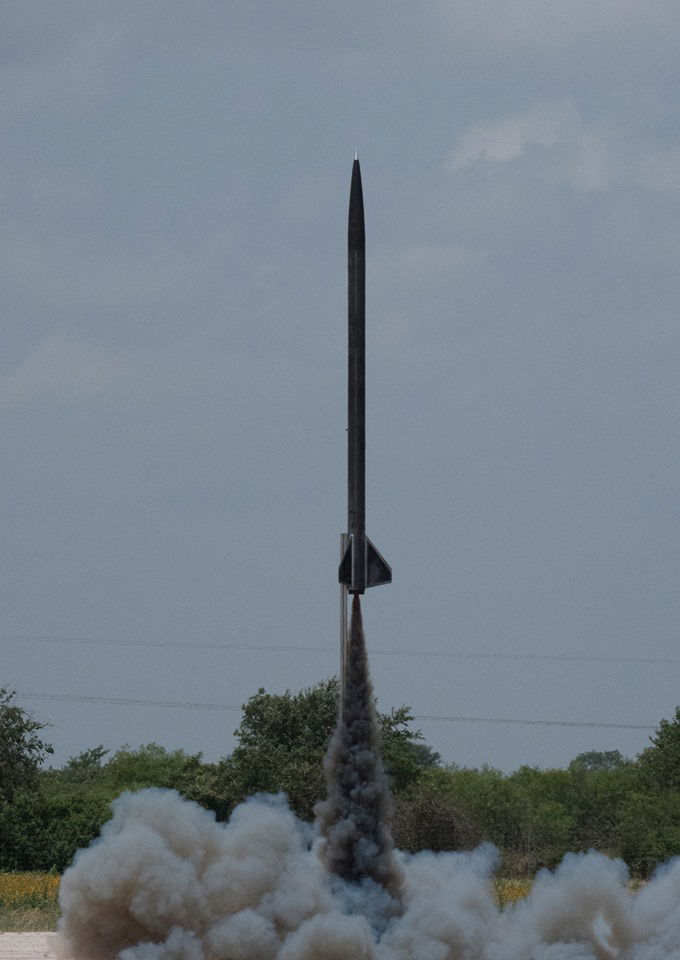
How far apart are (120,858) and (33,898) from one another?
1182cm

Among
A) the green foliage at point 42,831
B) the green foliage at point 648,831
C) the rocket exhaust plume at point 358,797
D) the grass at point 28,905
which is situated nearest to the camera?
the rocket exhaust plume at point 358,797

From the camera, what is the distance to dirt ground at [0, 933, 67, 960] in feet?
90.8

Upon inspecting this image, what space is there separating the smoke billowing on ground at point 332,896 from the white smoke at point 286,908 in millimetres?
20

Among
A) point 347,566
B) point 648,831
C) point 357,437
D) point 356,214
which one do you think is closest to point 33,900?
point 347,566

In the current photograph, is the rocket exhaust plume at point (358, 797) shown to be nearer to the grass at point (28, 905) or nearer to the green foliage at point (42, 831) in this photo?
the grass at point (28, 905)

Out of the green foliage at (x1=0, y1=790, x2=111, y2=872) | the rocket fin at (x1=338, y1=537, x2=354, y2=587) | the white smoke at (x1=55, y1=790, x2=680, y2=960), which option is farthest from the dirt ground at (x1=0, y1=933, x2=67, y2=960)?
the green foliage at (x1=0, y1=790, x2=111, y2=872)

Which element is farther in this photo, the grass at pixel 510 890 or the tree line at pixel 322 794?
the tree line at pixel 322 794

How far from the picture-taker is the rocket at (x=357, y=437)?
28203 mm

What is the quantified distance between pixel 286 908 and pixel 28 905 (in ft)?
38.7

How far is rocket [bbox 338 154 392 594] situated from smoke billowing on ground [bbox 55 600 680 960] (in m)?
1.24

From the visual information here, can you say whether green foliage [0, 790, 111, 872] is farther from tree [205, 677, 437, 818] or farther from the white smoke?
the white smoke

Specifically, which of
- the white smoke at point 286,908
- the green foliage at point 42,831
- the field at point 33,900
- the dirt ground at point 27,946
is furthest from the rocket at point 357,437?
the green foliage at point 42,831

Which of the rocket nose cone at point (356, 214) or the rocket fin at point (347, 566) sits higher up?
the rocket nose cone at point (356, 214)

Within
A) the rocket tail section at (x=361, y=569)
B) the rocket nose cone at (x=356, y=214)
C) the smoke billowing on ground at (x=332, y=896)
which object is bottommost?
the smoke billowing on ground at (x=332, y=896)
